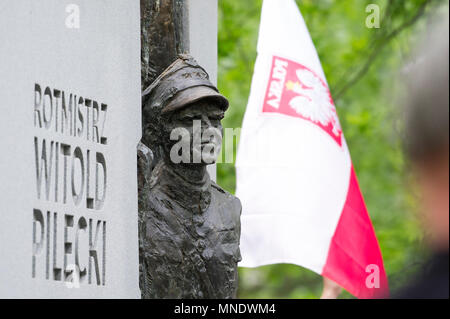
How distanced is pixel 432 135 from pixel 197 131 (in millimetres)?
4086

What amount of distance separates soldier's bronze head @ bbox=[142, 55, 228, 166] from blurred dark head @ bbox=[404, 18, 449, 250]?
400 centimetres

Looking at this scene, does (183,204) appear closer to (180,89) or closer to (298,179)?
(180,89)

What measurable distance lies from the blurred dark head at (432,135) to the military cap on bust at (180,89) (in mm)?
4002

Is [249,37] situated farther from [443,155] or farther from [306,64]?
[443,155]

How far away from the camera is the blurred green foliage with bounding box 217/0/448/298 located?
16109 mm

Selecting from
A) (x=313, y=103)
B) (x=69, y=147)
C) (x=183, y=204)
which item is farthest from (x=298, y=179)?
(x=69, y=147)

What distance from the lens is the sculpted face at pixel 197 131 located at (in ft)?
19.7

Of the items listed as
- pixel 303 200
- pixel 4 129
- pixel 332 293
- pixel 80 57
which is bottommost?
pixel 332 293

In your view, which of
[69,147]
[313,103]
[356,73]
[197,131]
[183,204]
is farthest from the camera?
[356,73]

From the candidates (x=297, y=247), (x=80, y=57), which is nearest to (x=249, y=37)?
(x=297, y=247)

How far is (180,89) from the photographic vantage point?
6.10 metres

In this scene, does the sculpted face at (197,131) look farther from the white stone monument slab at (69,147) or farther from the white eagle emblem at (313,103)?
the white eagle emblem at (313,103)

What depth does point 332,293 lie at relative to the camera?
10.0 meters

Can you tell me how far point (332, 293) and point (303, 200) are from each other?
121 cm
